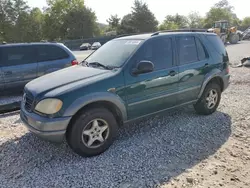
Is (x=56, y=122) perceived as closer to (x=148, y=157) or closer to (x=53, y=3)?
(x=148, y=157)

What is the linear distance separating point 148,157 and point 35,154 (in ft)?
5.68

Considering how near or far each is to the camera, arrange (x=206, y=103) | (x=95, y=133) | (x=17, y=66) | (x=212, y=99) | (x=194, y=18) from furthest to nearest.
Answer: (x=194, y=18)
(x=17, y=66)
(x=212, y=99)
(x=206, y=103)
(x=95, y=133)

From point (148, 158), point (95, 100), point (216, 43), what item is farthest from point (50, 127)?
point (216, 43)

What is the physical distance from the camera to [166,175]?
3.29m

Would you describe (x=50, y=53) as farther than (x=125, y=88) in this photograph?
Yes

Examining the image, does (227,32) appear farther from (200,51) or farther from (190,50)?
(190,50)

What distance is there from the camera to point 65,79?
12.7 feet

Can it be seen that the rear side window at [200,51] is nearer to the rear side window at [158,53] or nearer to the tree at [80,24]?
the rear side window at [158,53]

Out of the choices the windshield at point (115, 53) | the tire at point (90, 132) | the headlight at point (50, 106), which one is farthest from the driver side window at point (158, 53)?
the headlight at point (50, 106)

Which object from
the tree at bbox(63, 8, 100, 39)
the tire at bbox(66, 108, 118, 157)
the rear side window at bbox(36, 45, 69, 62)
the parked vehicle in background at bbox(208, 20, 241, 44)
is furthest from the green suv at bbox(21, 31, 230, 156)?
the tree at bbox(63, 8, 100, 39)

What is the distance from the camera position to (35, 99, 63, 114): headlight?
11.1 ft

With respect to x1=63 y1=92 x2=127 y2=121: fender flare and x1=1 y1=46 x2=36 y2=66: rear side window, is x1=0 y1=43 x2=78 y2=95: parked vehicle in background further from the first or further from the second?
x1=63 y1=92 x2=127 y2=121: fender flare

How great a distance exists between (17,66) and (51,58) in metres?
1.02

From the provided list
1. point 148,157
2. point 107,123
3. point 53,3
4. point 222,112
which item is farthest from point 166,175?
point 53,3
